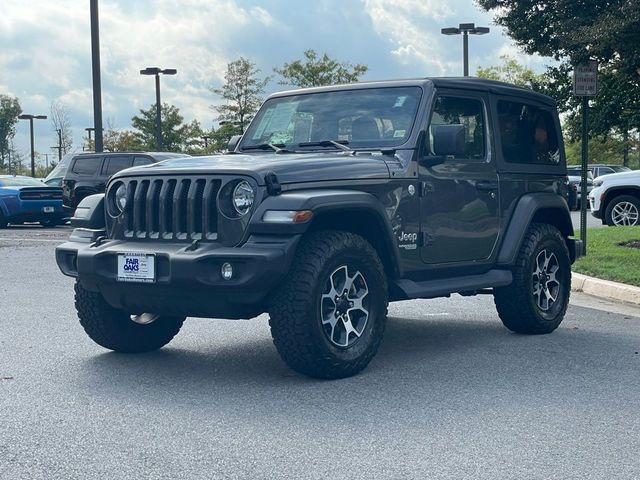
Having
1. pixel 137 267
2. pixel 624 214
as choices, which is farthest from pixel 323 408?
pixel 624 214

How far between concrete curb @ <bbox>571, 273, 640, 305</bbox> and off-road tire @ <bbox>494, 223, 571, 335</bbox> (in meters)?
2.50

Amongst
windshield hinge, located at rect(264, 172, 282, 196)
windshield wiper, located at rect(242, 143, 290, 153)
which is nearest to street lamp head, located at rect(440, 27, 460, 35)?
windshield wiper, located at rect(242, 143, 290, 153)

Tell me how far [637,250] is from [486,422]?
33.3 ft

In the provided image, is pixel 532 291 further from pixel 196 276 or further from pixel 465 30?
pixel 465 30

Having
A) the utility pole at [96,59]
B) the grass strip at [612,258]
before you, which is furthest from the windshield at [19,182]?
the grass strip at [612,258]

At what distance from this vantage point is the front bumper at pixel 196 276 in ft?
20.5

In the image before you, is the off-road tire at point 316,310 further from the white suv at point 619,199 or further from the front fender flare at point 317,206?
the white suv at point 619,199

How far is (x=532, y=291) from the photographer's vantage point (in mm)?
8477

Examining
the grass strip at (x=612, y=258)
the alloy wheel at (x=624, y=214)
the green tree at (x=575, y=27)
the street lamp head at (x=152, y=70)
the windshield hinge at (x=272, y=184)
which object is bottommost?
the grass strip at (x=612, y=258)

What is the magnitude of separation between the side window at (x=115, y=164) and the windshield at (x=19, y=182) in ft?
7.13

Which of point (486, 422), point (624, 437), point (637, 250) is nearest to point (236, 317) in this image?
point (486, 422)

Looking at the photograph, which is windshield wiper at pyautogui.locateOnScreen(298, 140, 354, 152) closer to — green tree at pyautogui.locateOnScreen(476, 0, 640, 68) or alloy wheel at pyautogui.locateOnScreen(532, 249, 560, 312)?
alloy wheel at pyautogui.locateOnScreen(532, 249, 560, 312)

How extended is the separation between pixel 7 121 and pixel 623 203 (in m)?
57.7

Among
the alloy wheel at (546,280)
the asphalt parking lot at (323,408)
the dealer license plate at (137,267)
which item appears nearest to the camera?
the asphalt parking lot at (323,408)
